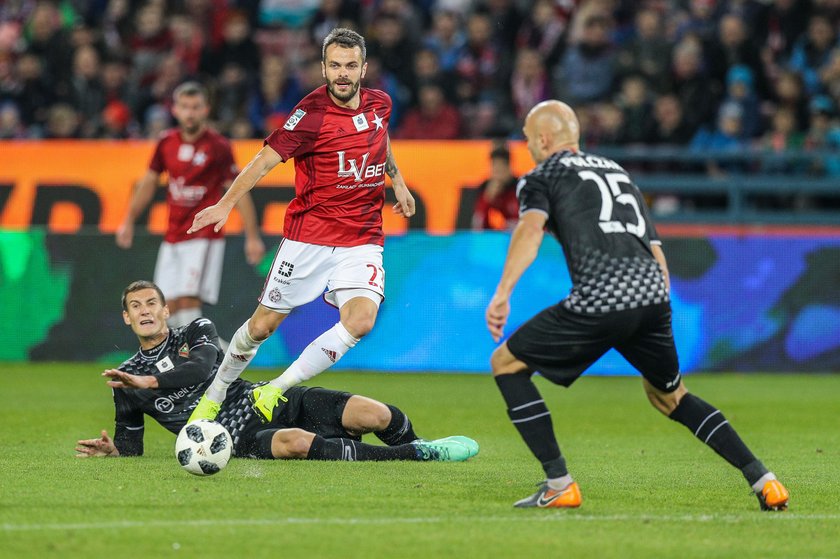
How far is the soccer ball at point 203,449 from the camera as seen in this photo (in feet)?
23.3

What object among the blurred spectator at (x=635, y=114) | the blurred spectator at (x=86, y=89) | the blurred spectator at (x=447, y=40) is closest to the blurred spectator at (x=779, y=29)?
the blurred spectator at (x=635, y=114)

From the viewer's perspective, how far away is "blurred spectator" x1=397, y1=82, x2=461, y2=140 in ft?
53.8

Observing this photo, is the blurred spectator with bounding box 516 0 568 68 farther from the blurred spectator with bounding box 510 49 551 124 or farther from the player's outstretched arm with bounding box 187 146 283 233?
the player's outstretched arm with bounding box 187 146 283 233

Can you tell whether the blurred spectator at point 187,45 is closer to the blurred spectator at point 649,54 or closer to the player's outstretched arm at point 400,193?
the blurred spectator at point 649,54

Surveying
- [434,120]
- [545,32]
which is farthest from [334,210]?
[545,32]

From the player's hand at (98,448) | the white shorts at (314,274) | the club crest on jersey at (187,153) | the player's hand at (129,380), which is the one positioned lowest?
the player's hand at (98,448)

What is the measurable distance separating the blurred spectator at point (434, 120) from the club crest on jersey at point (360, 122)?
313 inches

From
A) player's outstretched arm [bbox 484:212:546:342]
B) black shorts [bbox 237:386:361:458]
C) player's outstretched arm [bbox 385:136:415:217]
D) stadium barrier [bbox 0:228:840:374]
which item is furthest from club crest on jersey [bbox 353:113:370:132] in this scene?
stadium barrier [bbox 0:228:840:374]

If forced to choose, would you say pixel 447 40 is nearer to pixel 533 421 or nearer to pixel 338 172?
pixel 338 172

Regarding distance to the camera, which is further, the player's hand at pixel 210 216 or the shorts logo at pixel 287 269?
the shorts logo at pixel 287 269

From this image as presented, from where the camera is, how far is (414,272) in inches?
557

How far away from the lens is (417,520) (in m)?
6.01

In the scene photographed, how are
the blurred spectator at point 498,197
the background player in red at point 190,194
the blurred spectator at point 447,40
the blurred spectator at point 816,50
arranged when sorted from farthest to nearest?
1. the blurred spectator at point 447,40
2. the blurred spectator at point 816,50
3. the blurred spectator at point 498,197
4. the background player in red at point 190,194

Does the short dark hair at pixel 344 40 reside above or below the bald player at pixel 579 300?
above
